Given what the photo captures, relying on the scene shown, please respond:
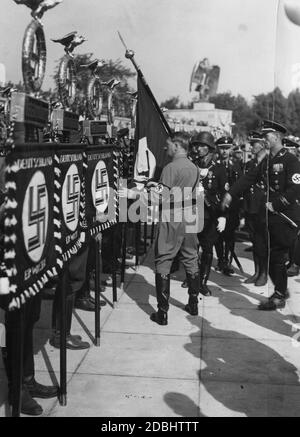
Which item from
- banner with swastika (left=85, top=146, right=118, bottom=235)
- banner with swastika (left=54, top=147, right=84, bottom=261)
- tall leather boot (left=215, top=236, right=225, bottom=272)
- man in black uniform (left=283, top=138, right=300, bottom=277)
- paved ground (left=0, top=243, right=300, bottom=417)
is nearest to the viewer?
banner with swastika (left=54, top=147, right=84, bottom=261)

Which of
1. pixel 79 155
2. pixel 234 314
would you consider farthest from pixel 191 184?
pixel 79 155

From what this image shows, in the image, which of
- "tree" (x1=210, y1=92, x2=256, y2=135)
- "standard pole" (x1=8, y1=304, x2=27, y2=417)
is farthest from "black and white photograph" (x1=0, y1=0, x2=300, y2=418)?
"tree" (x1=210, y1=92, x2=256, y2=135)

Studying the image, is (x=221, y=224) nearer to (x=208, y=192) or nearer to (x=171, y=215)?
(x=208, y=192)

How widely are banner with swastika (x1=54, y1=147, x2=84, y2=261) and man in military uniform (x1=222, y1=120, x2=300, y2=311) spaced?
288cm

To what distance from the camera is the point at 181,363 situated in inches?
204

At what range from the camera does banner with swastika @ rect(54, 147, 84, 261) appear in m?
3.88

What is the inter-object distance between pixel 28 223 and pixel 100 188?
2274mm

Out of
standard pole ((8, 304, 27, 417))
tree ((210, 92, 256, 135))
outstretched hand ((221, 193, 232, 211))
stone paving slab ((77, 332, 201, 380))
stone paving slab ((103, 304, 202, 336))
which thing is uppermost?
tree ((210, 92, 256, 135))

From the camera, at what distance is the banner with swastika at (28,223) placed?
9.61 feet

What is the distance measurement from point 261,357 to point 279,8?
308 centimetres

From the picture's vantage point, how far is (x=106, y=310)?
6.79 m

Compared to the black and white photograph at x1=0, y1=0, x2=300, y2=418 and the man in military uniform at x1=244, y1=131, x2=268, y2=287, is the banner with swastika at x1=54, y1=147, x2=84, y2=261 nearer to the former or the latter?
the black and white photograph at x1=0, y1=0, x2=300, y2=418

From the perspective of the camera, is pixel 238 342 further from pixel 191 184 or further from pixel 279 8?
pixel 279 8

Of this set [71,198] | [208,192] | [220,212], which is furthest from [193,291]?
[71,198]
